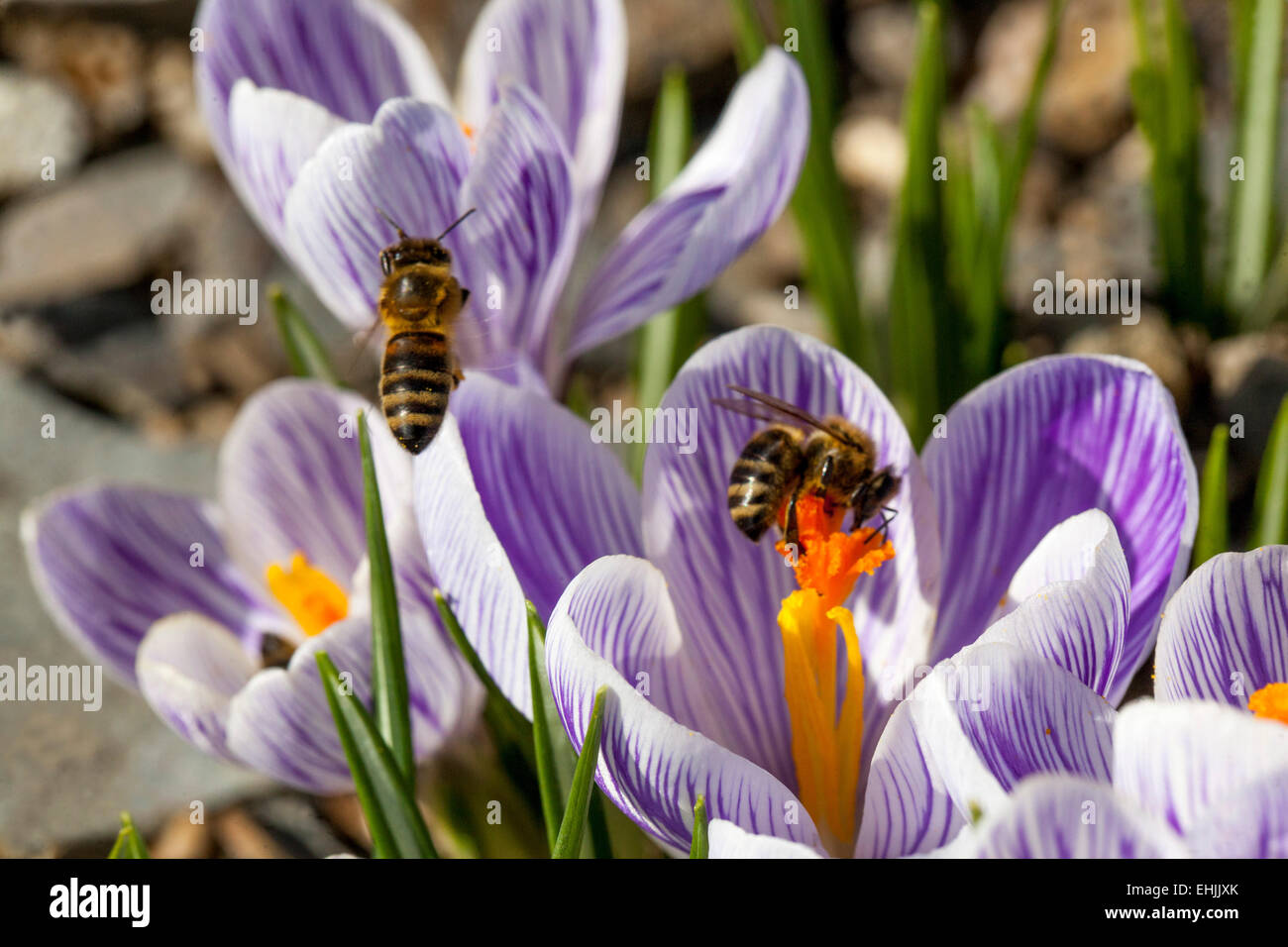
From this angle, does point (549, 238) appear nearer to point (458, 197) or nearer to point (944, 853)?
point (458, 197)

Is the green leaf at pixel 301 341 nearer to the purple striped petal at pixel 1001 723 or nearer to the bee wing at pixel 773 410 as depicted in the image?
the bee wing at pixel 773 410

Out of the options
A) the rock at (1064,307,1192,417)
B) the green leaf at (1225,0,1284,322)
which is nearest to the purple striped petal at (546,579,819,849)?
the rock at (1064,307,1192,417)

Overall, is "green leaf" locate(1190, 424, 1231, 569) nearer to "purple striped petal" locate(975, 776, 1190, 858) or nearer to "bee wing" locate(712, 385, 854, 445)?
"bee wing" locate(712, 385, 854, 445)

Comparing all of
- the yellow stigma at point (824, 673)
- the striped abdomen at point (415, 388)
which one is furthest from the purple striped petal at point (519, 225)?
the yellow stigma at point (824, 673)

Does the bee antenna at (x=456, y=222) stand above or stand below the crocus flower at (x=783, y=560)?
above

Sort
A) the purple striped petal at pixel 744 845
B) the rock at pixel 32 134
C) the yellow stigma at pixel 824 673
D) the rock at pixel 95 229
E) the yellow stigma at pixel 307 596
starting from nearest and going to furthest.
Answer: the purple striped petal at pixel 744 845 → the yellow stigma at pixel 824 673 → the yellow stigma at pixel 307 596 → the rock at pixel 95 229 → the rock at pixel 32 134
